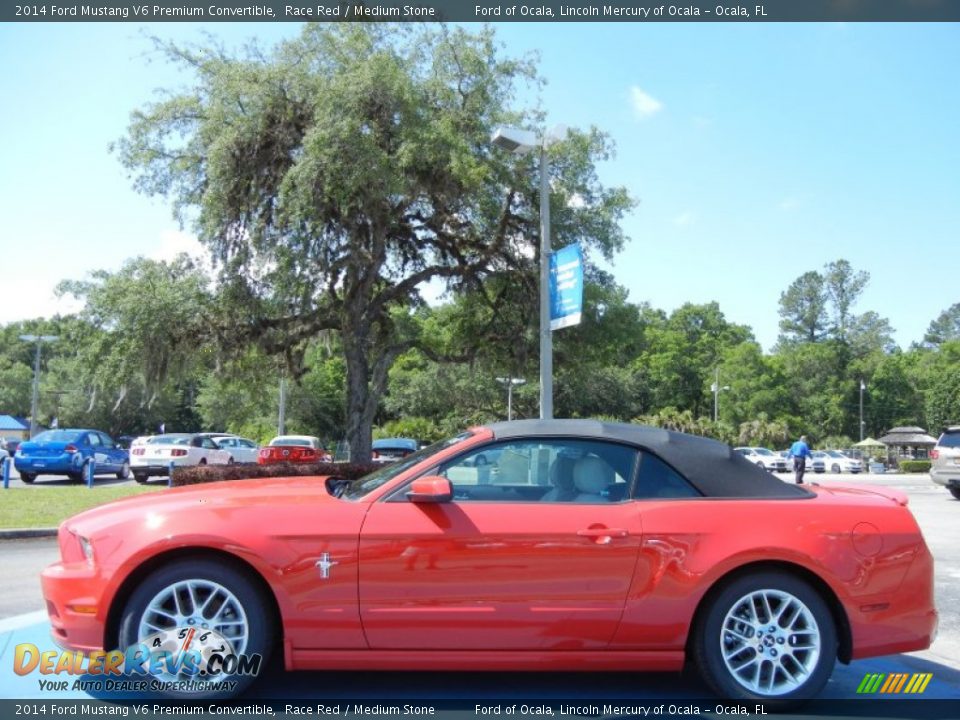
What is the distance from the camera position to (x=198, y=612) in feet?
13.1

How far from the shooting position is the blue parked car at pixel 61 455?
2062 centimetres

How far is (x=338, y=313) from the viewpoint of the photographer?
19906mm

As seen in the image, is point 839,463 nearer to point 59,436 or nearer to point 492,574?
point 59,436

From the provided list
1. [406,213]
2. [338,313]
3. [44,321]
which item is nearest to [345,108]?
[406,213]

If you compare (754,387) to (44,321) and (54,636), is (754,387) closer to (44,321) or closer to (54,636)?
(54,636)

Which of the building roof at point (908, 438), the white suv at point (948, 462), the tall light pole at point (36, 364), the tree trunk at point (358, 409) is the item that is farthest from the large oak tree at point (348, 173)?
the building roof at point (908, 438)

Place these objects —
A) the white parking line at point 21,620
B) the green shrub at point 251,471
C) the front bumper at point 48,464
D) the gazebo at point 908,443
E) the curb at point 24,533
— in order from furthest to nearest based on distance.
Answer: the gazebo at point 908,443 → the front bumper at point 48,464 → the green shrub at point 251,471 → the curb at point 24,533 → the white parking line at point 21,620

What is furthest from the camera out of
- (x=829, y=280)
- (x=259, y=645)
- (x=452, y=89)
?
(x=829, y=280)

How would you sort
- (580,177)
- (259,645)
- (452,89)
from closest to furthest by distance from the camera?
(259,645), (452,89), (580,177)

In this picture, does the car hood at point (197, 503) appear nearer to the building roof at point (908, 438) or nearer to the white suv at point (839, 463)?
the white suv at point (839, 463)

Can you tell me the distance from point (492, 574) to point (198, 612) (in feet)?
5.03

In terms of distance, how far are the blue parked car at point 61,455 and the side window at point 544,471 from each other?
1874 cm

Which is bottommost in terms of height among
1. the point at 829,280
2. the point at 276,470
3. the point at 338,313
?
the point at 276,470

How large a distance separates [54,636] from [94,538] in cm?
59
